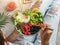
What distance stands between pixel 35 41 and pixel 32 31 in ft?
0.36

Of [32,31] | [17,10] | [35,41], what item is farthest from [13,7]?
[35,41]

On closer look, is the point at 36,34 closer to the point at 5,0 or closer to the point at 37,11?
the point at 37,11

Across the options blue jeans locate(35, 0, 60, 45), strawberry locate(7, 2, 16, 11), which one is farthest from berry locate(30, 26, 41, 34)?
strawberry locate(7, 2, 16, 11)

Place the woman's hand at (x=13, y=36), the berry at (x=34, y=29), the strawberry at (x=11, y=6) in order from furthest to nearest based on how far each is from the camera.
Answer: the strawberry at (x=11, y=6) < the berry at (x=34, y=29) < the woman's hand at (x=13, y=36)

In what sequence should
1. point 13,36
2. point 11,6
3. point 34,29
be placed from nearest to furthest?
point 13,36 < point 34,29 < point 11,6

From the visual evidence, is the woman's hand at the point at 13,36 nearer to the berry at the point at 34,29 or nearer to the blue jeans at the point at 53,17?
the berry at the point at 34,29

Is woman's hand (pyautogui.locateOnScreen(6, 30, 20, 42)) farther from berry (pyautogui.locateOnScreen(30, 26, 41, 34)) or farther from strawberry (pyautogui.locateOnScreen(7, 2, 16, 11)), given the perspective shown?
strawberry (pyautogui.locateOnScreen(7, 2, 16, 11))

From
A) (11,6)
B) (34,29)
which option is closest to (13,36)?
(34,29)

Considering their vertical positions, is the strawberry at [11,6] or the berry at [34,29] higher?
the strawberry at [11,6]

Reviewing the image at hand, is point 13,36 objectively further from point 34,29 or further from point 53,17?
point 53,17

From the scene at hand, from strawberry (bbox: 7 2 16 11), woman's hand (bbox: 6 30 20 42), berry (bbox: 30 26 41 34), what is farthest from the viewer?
strawberry (bbox: 7 2 16 11)

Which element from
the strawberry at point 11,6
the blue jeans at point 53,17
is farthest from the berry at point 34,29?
the strawberry at point 11,6

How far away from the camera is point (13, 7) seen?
1.42 m

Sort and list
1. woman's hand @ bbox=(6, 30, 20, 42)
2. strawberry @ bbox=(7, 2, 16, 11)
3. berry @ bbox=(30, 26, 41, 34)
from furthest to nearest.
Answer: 1. strawberry @ bbox=(7, 2, 16, 11)
2. berry @ bbox=(30, 26, 41, 34)
3. woman's hand @ bbox=(6, 30, 20, 42)
